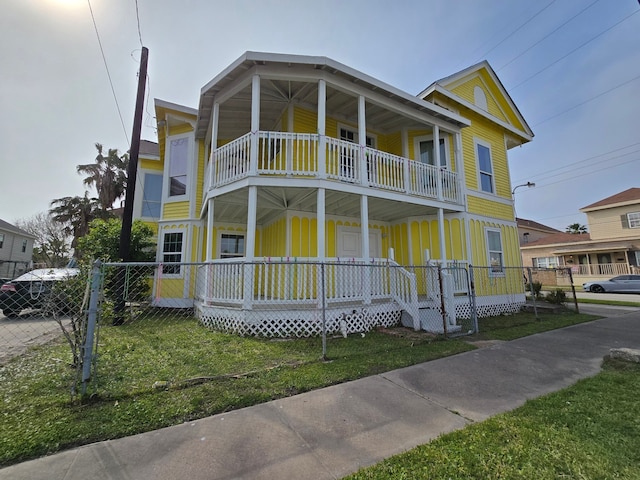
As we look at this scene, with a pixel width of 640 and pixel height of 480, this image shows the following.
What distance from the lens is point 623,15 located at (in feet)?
32.2

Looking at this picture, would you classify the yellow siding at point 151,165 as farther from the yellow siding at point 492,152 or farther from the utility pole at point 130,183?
the yellow siding at point 492,152

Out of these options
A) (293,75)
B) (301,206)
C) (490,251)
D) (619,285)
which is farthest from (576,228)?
(293,75)

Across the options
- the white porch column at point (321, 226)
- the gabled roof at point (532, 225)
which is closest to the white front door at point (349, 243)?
the white porch column at point (321, 226)

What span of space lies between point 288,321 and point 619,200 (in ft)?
112

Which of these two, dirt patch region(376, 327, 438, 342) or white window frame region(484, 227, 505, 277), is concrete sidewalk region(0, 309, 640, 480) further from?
white window frame region(484, 227, 505, 277)

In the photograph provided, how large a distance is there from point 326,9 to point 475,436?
9.81 m

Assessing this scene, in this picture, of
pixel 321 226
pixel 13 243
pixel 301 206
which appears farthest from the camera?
pixel 13 243

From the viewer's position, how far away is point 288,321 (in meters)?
6.64

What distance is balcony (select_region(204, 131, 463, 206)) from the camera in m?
7.34

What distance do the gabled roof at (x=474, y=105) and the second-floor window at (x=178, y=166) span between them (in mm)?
9659

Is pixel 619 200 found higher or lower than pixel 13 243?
higher

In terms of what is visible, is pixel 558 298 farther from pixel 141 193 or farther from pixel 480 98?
pixel 141 193

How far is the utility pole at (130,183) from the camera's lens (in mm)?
8117

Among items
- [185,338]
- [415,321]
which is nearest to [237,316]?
[185,338]
